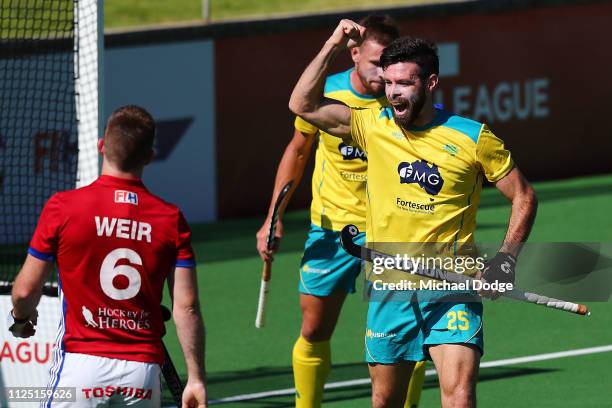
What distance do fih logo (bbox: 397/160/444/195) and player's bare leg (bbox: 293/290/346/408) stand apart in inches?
70.0

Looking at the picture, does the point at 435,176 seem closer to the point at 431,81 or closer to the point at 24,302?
the point at 431,81

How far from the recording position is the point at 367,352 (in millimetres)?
7707

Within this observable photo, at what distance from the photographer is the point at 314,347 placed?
914 centimetres

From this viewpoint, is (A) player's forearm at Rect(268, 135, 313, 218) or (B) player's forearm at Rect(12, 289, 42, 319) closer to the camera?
(B) player's forearm at Rect(12, 289, 42, 319)

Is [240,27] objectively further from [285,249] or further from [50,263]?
[50,263]

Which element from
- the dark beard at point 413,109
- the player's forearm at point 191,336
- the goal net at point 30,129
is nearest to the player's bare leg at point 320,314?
the dark beard at point 413,109

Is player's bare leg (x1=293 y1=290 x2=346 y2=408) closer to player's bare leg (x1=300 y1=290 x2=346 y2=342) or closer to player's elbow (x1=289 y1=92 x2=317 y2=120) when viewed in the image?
player's bare leg (x1=300 y1=290 x2=346 y2=342)

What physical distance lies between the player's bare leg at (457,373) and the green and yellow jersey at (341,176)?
1862 mm

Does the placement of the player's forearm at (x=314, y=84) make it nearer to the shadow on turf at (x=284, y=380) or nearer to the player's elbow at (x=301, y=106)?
the player's elbow at (x=301, y=106)

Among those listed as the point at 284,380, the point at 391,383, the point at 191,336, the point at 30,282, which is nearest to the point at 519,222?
the point at 391,383

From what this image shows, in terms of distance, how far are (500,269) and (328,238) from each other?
2.15 m

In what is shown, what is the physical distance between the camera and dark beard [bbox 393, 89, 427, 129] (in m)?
7.43

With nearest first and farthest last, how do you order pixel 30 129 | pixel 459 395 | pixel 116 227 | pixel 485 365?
pixel 116 227 → pixel 459 395 → pixel 485 365 → pixel 30 129

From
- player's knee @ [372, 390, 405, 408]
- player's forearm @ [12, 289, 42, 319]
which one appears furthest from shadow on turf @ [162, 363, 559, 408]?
player's forearm @ [12, 289, 42, 319]
